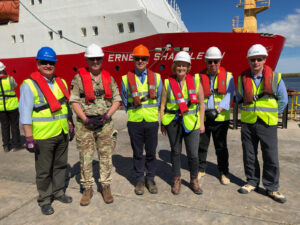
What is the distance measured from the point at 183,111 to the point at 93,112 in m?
1.16

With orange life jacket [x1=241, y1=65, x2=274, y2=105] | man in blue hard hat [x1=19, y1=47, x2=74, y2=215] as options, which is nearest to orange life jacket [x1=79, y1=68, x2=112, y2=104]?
man in blue hard hat [x1=19, y1=47, x2=74, y2=215]

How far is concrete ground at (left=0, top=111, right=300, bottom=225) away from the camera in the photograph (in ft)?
8.43

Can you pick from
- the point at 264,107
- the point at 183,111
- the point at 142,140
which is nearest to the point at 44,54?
the point at 142,140

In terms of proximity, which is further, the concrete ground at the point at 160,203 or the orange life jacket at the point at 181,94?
the orange life jacket at the point at 181,94

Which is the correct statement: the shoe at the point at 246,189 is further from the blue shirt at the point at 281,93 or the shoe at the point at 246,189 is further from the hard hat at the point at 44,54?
the hard hat at the point at 44,54

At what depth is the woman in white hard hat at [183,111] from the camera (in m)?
3.01

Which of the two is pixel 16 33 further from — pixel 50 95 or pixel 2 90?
pixel 50 95

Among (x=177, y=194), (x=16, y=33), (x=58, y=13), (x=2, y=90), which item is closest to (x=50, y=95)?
(x=177, y=194)

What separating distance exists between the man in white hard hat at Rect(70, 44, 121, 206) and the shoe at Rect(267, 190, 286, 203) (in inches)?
83.0

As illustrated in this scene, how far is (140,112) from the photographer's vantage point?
3109 millimetres

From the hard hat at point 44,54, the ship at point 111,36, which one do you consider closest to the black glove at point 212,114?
the hard hat at point 44,54

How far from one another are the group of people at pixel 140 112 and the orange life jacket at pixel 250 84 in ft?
0.04

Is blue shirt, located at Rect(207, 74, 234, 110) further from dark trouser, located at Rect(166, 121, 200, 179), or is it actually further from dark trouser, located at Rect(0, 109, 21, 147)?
dark trouser, located at Rect(0, 109, 21, 147)

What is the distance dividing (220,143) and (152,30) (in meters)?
6.26
